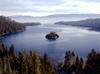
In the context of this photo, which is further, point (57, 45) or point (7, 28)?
point (7, 28)

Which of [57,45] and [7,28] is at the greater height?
[7,28]

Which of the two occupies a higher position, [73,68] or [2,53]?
[2,53]

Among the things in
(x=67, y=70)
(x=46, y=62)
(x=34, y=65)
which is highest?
(x=34, y=65)

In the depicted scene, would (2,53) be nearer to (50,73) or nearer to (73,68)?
(50,73)

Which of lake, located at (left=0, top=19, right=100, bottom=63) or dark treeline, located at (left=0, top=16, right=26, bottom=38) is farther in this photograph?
dark treeline, located at (left=0, top=16, right=26, bottom=38)

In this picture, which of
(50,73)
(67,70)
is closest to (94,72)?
(50,73)

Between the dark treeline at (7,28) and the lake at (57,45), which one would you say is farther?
the dark treeline at (7,28)

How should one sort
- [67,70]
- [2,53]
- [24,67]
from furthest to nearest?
[2,53] < [67,70] < [24,67]

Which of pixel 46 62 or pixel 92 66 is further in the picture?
pixel 46 62

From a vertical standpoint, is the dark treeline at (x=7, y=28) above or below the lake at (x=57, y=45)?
above

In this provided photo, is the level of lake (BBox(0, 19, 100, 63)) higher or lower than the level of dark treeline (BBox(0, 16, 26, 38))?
lower

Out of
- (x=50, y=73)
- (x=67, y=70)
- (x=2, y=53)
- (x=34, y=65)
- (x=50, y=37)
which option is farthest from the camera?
(x=50, y=37)
